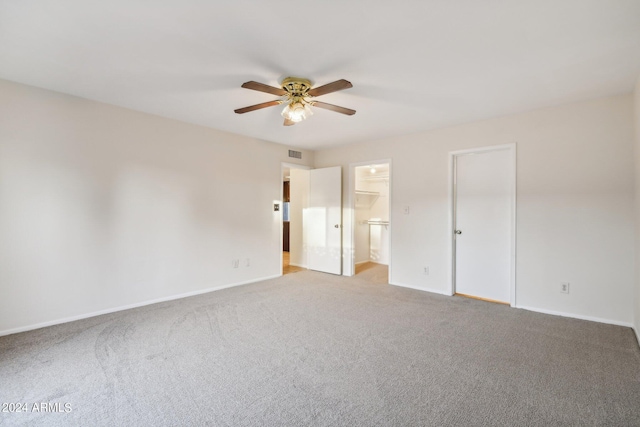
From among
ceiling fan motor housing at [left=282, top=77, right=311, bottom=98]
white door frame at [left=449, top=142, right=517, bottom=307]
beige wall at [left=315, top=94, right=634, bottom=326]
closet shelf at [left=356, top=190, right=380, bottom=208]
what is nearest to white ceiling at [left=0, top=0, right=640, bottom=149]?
ceiling fan motor housing at [left=282, top=77, right=311, bottom=98]

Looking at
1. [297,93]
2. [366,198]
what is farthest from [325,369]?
[366,198]

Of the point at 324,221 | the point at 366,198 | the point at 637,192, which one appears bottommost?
the point at 324,221

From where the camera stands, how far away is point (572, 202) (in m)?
3.32

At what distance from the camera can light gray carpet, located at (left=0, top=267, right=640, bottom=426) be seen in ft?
5.72

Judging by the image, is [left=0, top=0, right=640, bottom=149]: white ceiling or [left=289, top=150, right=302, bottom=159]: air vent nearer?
[left=0, top=0, right=640, bottom=149]: white ceiling

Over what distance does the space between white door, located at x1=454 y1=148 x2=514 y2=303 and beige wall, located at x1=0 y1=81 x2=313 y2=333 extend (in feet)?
10.7

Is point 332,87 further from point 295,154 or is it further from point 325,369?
point 295,154

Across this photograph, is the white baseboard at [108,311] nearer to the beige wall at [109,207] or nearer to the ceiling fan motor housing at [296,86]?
the beige wall at [109,207]

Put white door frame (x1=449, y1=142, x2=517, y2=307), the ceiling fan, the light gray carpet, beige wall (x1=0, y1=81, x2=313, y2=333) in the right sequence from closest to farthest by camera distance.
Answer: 1. the light gray carpet
2. the ceiling fan
3. beige wall (x1=0, y1=81, x2=313, y2=333)
4. white door frame (x1=449, y1=142, x2=517, y2=307)

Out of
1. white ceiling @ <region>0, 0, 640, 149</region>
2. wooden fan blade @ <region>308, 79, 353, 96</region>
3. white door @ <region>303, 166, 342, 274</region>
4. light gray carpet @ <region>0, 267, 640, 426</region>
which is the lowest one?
light gray carpet @ <region>0, 267, 640, 426</region>

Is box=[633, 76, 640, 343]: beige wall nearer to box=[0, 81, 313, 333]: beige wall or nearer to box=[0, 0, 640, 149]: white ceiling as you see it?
box=[0, 0, 640, 149]: white ceiling

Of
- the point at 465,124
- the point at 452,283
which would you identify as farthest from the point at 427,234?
the point at 465,124

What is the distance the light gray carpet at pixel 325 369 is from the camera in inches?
68.7

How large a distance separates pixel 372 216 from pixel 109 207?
5.08m
